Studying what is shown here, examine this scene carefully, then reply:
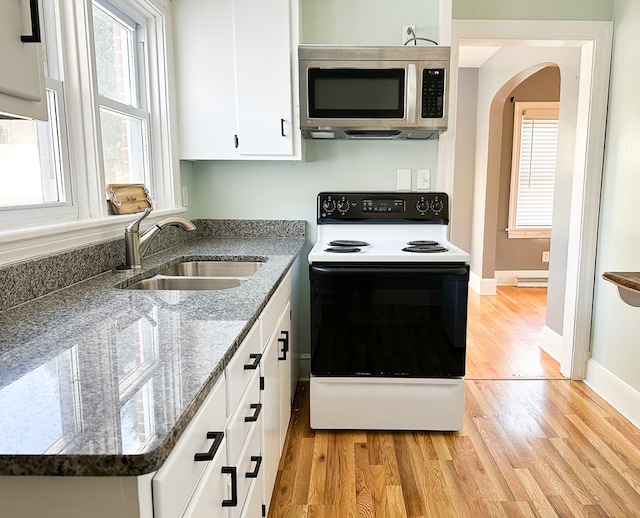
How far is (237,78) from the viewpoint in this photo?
92.7 inches

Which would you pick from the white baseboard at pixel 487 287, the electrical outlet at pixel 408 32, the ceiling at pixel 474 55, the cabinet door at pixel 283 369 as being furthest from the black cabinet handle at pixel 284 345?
the white baseboard at pixel 487 287

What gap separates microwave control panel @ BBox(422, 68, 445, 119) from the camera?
228cm

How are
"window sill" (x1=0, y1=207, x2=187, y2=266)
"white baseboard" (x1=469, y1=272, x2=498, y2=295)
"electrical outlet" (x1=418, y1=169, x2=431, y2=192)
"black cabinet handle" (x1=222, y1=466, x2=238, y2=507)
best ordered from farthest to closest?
"white baseboard" (x1=469, y1=272, x2=498, y2=295), "electrical outlet" (x1=418, y1=169, x2=431, y2=192), "window sill" (x1=0, y1=207, x2=187, y2=266), "black cabinet handle" (x1=222, y1=466, x2=238, y2=507)

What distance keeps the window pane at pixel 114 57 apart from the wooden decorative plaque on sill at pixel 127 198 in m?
0.39

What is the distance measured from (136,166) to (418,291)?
146 cm

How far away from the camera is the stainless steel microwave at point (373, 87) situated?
2260 millimetres

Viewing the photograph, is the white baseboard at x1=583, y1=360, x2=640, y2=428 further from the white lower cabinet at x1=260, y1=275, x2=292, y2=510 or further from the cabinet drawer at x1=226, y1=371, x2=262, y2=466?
the cabinet drawer at x1=226, y1=371, x2=262, y2=466

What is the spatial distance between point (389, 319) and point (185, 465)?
1520 mm

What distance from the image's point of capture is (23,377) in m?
0.82

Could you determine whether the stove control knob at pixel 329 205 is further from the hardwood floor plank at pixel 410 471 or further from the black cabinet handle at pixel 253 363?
the black cabinet handle at pixel 253 363

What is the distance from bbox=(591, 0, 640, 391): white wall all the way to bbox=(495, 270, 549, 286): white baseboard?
282 centimetres

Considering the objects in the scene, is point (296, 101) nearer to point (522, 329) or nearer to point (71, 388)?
point (71, 388)

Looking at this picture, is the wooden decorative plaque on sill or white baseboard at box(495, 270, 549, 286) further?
white baseboard at box(495, 270, 549, 286)

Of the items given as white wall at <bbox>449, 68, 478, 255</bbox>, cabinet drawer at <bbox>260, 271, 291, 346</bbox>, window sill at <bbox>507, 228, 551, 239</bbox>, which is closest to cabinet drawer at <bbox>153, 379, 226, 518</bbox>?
cabinet drawer at <bbox>260, 271, 291, 346</bbox>
